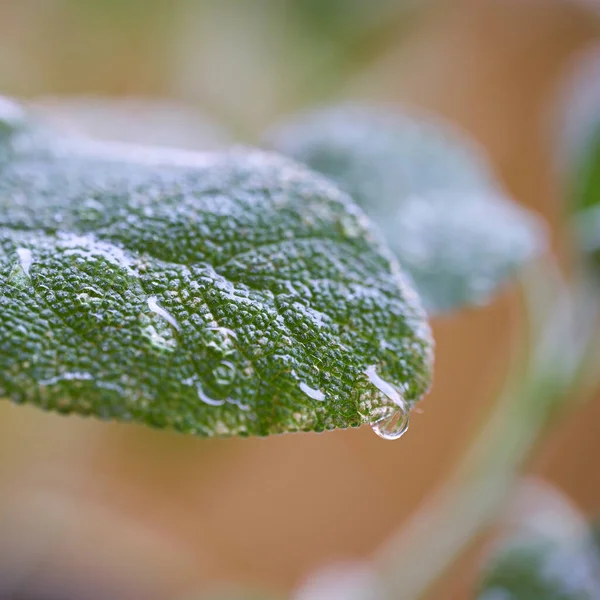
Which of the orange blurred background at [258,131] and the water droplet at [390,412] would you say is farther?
the orange blurred background at [258,131]

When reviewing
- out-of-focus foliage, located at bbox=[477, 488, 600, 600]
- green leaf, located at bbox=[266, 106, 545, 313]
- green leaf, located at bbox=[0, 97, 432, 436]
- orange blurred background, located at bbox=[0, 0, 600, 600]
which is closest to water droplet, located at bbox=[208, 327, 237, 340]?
green leaf, located at bbox=[0, 97, 432, 436]

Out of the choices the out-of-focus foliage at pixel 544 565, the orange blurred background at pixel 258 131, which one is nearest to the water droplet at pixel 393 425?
the out-of-focus foliage at pixel 544 565

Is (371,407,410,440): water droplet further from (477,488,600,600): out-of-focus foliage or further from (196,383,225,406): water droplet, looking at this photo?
(477,488,600,600): out-of-focus foliage

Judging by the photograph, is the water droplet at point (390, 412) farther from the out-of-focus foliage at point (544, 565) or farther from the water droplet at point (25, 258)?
the out-of-focus foliage at point (544, 565)

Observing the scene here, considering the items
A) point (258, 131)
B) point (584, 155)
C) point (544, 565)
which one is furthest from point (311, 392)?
point (258, 131)

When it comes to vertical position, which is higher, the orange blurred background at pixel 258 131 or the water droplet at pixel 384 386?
the orange blurred background at pixel 258 131

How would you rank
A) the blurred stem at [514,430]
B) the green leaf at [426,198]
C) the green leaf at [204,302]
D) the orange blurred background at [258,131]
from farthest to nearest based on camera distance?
the orange blurred background at [258,131] < the blurred stem at [514,430] < the green leaf at [426,198] < the green leaf at [204,302]

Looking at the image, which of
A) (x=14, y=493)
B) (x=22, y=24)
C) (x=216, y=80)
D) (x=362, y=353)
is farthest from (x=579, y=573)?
(x=22, y=24)

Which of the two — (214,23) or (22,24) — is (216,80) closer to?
(214,23)
